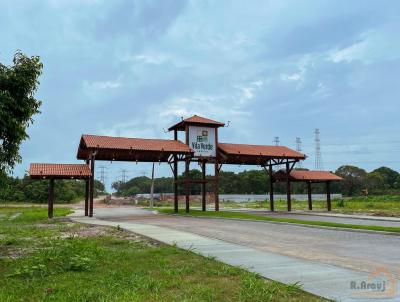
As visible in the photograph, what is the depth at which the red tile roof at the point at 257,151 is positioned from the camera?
3612 centimetres

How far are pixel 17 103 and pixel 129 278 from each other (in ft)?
16.5

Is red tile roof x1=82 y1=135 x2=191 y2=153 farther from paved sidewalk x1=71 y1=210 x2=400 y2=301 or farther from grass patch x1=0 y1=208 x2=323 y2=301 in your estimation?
grass patch x1=0 y1=208 x2=323 y2=301

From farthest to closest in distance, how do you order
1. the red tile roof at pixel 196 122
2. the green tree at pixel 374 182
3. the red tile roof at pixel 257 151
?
the green tree at pixel 374 182 → the red tile roof at pixel 257 151 → the red tile roof at pixel 196 122

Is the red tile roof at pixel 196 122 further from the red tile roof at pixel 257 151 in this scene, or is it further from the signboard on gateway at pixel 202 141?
the red tile roof at pixel 257 151

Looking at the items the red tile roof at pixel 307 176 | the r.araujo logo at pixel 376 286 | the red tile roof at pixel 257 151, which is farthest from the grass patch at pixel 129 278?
the red tile roof at pixel 307 176

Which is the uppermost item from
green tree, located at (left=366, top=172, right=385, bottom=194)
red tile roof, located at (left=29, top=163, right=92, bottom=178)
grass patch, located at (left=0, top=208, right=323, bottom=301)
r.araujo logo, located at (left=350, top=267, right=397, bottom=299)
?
green tree, located at (left=366, top=172, right=385, bottom=194)

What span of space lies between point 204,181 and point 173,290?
2819 cm

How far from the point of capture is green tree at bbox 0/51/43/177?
32.6ft

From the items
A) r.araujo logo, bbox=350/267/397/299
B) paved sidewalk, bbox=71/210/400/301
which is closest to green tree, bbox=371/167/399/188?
paved sidewalk, bbox=71/210/400/301

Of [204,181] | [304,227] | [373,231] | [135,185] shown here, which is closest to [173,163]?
[204,181]

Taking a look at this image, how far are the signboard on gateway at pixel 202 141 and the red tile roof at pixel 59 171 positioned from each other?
866cm

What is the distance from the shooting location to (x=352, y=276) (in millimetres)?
7992

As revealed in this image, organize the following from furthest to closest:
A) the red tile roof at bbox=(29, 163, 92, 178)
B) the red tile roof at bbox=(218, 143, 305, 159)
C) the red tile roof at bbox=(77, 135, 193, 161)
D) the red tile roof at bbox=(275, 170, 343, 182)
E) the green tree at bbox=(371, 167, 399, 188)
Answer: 1. the green tree at bbox=(371, 167, 399, 188)
2. the red tile roof at bbox=(275, 170, 343, 182)
3. the red tile roof at bbox=(218, 143, 305, 159)
4. the red tile roof at bbox=(77, 135, 193, 161)
5. the red tile roof at bbox=(29, 163, 92, 178)

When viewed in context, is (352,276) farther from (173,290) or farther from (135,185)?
(135,185)
